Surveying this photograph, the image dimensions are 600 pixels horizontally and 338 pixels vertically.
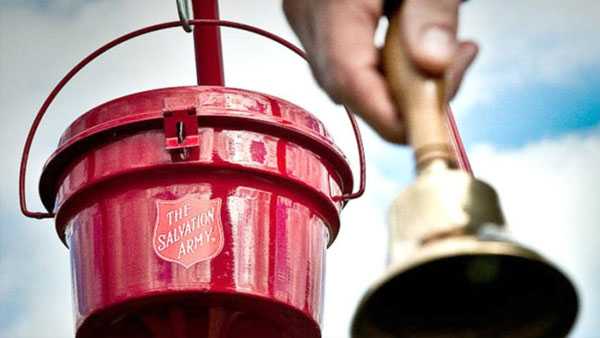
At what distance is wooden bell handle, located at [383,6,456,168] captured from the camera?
688 millimetres

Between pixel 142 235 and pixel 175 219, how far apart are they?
7 centimetres

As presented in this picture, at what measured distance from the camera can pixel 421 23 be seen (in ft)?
2.21

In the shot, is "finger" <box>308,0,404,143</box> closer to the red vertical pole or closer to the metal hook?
the metal hook

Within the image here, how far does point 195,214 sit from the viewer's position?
201cm

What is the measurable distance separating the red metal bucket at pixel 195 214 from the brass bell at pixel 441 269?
1306 millimetres

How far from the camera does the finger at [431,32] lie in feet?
2.17

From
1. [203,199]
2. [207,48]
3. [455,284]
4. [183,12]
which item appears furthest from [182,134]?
[455,284]

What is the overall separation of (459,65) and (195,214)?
133cm

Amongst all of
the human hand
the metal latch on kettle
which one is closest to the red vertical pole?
the metal latch on kettle

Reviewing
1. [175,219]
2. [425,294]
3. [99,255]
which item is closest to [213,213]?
[175,219]

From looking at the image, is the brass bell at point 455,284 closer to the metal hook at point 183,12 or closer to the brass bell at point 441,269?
the brass bell at point 441,269

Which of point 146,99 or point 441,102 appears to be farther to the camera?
point 146,99

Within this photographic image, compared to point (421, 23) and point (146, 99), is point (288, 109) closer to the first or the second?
point (146, 99)

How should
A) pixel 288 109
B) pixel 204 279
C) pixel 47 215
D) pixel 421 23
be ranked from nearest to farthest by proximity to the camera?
pixel 421 23, pixel 204 279, pixel 288 109, pixel 47 215
